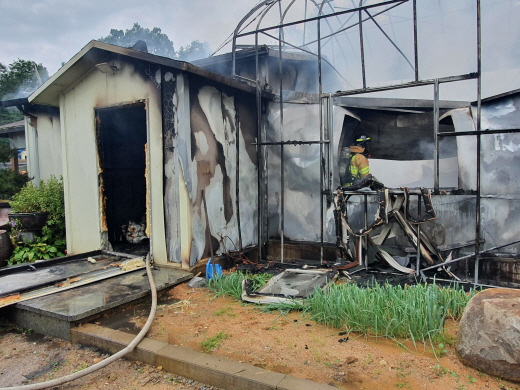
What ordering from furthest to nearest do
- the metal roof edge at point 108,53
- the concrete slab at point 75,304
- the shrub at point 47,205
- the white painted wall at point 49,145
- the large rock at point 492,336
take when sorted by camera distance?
the white painted wall at point 49,145, the shrub at point 47,205, the metal roof edge at point 108,53, the concrete slab at point 75,304, the large rock at point 492,336

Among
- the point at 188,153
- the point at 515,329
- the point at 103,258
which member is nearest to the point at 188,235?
the point at 188,153

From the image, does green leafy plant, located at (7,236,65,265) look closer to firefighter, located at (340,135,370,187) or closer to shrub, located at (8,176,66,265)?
shrub, located at (8,176,66,265)

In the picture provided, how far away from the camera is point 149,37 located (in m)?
44.3

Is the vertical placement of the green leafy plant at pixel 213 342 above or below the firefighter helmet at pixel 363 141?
below

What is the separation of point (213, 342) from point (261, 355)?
629 millimetres

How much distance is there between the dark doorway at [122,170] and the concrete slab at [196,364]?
158 inches

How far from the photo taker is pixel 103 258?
7.65m

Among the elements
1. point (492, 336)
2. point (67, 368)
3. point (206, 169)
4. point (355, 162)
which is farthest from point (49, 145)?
point (492, 336)

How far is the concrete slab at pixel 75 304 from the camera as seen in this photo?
15.6 feet

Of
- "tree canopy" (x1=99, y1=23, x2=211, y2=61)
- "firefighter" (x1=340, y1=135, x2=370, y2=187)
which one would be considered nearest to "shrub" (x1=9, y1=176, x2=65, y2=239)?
"firefighter" (x1=340, y1=135, x2=370, y2=187)

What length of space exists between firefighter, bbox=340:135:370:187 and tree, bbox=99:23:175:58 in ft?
129

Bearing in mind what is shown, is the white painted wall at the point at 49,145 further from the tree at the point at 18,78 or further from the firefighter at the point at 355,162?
the tree at the point at 18,78

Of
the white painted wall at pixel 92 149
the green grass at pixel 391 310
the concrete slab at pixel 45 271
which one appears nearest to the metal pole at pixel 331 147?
the white painted wall at pixel 92 149

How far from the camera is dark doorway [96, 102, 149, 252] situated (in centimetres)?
851
